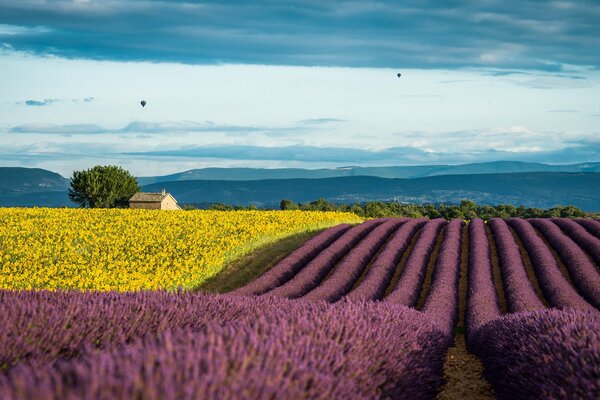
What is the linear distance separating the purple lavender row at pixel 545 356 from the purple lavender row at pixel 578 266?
32.4ft

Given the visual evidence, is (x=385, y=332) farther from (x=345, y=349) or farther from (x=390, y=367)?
(x=345, y=349)

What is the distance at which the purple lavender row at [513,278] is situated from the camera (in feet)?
56.5

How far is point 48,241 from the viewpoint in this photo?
89.6ft

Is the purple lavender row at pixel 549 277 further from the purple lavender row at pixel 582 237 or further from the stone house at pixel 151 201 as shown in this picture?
the stone house at pixel 151 201

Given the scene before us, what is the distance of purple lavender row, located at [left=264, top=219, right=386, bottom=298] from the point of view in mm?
19875

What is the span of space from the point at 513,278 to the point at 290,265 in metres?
7.72

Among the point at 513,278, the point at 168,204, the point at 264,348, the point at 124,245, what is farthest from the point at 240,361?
the point at 168,204

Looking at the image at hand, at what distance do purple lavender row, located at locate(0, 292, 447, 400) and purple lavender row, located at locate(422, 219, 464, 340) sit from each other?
5230 mm

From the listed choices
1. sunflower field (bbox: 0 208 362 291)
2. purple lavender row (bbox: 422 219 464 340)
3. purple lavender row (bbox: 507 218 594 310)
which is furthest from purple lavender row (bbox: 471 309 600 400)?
sunflower field (bbox: 0 208 362 291)

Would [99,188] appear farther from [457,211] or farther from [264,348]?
[264,348]

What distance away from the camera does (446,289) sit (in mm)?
19219

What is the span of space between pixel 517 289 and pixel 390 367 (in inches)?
536

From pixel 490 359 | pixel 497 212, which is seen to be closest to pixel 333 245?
pixel 490 359

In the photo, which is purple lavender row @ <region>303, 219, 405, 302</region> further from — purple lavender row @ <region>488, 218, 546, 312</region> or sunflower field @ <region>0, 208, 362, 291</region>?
purple lavender row @ <region>488, 218, 546, 312</region>
